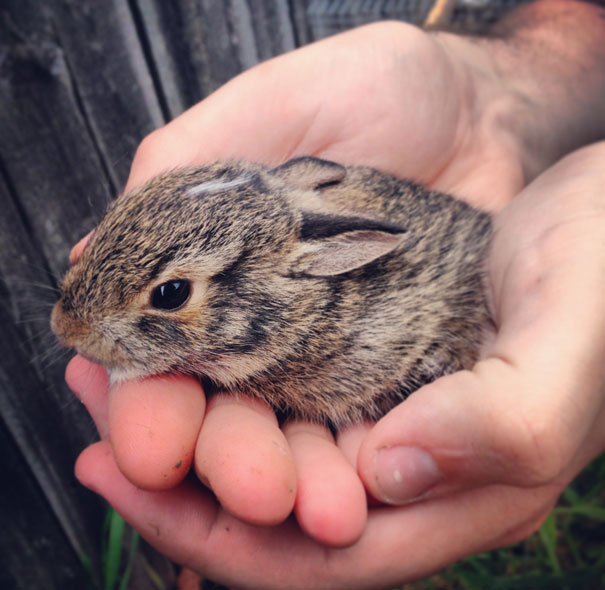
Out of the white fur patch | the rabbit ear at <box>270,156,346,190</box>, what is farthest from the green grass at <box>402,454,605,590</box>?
the white fur patch

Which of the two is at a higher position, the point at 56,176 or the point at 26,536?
the point at 56,176

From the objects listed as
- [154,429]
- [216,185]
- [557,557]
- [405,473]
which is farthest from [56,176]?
[557,557]

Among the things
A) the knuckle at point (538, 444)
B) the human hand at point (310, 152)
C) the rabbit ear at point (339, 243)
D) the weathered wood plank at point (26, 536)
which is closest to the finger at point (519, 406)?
the knuckle at point (538, 444)

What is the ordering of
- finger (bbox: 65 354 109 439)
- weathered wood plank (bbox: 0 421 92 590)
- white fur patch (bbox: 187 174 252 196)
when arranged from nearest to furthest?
white fur patch (bbox: 187 174 252 196) → finger (bbox: 65 354 109 439) → weathered wood plank (bbox: 0 421 92 590)

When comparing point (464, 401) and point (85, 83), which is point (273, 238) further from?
point (85, 83)

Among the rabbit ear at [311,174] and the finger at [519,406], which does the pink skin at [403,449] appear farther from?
the rabbit ear at [311,174]

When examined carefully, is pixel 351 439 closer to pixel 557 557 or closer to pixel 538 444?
pixel 538 444

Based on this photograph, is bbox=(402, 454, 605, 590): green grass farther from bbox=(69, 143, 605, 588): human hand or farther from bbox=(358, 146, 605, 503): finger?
bbox=(358, 146, 605, 503): finger
